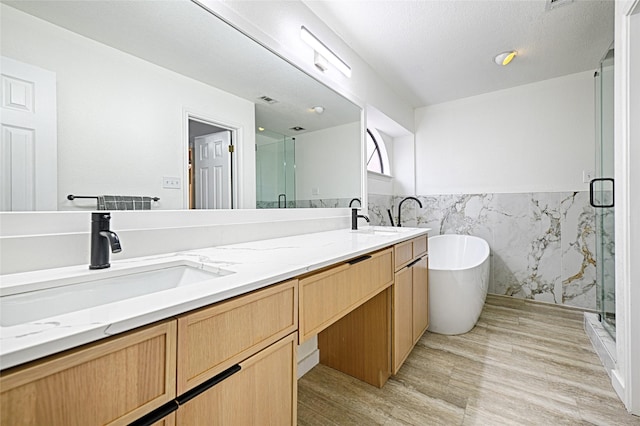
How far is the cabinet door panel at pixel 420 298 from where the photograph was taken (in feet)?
6.61

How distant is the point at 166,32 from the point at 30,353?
1.22 m

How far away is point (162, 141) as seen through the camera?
3.76 feet

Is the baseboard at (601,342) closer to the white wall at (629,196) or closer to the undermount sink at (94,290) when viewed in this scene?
the white wall at (629,196)

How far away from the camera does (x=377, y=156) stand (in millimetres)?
3639

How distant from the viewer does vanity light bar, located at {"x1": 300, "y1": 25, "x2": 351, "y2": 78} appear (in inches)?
72.5

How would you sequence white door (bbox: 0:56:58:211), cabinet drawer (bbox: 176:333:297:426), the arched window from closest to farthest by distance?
cabinet drawer (bbox: 176:333:297:426), white door (bbox: 0:56:58:211), the arched window

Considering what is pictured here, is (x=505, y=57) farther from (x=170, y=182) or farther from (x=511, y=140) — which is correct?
(x=170, y=182)

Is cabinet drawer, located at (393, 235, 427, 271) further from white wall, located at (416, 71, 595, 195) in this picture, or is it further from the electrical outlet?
white wall, located at (416, 71, 595, 195)

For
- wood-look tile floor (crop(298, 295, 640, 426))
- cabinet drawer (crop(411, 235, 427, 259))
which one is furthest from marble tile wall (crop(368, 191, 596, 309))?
cabinet drawer (crop(411, 235, 427, 259))

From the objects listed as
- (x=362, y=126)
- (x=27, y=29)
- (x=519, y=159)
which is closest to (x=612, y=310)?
(x=519, y=159)

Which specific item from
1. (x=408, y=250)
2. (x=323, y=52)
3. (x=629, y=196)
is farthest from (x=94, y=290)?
(x=629, y=196)

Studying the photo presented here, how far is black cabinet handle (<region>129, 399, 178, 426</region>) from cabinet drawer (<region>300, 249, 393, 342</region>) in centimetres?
43

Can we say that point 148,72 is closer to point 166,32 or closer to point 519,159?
point 166,32

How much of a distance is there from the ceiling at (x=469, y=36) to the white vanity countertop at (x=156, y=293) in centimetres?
170
